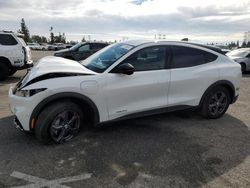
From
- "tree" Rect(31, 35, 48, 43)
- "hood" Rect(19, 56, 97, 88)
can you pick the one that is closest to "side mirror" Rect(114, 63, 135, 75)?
"hood" Rect(19, 56, 97, 88)

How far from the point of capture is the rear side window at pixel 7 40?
10445 mm

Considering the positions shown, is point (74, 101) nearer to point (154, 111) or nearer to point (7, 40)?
point (154, 111)

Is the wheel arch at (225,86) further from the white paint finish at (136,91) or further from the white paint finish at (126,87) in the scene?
the white paint finish at (136,91)

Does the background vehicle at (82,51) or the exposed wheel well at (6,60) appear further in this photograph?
the background vehicle at (82,51)

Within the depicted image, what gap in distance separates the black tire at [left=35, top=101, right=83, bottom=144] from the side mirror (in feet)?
2.85

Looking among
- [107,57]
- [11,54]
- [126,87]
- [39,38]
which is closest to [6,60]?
[11,54]

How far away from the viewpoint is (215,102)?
5.70m

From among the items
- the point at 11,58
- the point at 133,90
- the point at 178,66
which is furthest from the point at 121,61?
the point at 11,58

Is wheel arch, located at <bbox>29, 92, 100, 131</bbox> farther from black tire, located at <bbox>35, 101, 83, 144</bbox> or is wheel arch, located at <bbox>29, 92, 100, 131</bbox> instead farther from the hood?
the hood

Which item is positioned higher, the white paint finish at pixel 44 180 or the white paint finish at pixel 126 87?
the white paint finish at pixel 126 87

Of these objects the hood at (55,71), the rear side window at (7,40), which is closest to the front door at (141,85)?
the hood at (55,71)

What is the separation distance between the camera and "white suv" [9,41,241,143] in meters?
4.04

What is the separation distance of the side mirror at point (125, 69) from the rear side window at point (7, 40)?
7.61 meters

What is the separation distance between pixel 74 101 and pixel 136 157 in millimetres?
1273
